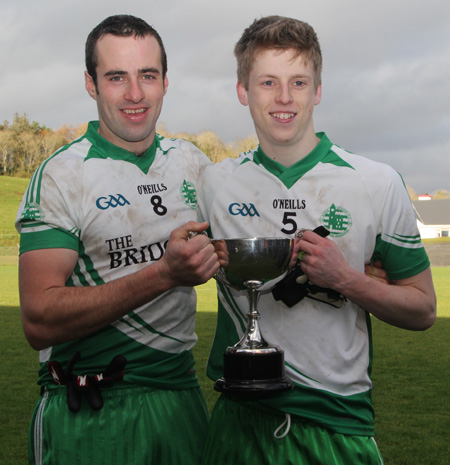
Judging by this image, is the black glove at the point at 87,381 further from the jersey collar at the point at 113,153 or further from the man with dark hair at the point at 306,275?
the jersey collar at the point at 113,153

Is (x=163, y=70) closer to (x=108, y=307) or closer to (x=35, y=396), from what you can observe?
(x=108, y=307)

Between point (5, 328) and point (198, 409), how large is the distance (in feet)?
34.5

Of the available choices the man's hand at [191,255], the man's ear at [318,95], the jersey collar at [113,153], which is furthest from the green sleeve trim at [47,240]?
the man's ear at [318,95]

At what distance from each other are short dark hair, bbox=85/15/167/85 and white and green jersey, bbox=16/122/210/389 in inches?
12.5

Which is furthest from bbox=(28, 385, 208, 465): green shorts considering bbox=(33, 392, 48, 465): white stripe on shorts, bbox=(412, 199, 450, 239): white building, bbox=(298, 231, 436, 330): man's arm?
bbox=(412, 199, 450, 239): white building

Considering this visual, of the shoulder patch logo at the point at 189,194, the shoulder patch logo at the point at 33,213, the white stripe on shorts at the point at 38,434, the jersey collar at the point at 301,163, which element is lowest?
the white stripe on shorts at the point at 38,434

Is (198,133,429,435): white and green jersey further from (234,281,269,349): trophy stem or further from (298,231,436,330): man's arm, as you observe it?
(234,281,269,349): trophy stem

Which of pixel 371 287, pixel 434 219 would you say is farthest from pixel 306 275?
pixel 434 219

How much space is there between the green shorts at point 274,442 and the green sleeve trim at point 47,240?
852 mm

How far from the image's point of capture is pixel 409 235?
2.57m

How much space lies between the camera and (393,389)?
793cm

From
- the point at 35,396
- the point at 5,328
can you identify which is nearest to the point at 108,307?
the point at 35,396

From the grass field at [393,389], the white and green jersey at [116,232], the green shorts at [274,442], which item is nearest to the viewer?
the green shorts at [274,442]

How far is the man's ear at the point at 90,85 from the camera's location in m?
2.88
